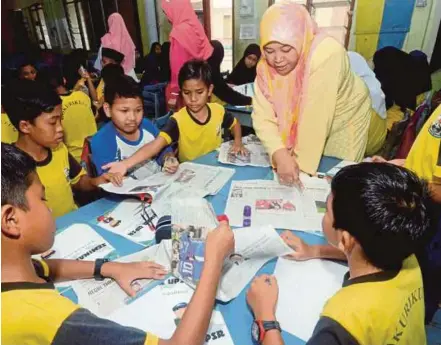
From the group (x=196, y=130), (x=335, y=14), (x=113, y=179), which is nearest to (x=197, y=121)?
(x=196, y=130)

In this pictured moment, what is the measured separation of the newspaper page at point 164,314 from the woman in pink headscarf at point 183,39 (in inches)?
85.0

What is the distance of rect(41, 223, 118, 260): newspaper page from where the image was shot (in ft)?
3.09

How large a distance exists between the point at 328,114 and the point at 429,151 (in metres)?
0.40

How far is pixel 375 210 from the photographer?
63cm

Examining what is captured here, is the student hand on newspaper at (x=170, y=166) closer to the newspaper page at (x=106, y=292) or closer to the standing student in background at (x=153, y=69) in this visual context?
the newspaper page at (x=106, y=292)

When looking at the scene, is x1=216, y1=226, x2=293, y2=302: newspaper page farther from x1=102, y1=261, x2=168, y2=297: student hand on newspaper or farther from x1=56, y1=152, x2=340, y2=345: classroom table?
x1=102, y1=261, x2=168, y2=297: student hand on newspaper

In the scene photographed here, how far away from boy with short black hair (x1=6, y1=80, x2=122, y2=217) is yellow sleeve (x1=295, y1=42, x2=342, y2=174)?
780 mm

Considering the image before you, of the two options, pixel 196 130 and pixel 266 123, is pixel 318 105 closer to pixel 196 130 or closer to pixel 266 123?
pixel 266 123

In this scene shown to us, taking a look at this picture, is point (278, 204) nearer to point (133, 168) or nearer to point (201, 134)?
point (133, 168)

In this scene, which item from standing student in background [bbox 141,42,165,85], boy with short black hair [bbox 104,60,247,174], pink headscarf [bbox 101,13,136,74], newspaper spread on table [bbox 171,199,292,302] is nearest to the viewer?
newspaper spread on table [bbox 171,199,292,302]

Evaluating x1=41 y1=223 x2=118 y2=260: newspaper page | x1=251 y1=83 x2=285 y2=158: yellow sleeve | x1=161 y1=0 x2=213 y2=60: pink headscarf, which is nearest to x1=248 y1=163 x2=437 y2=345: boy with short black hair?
x1=41 y1=223 x2=118 y2=260: newspaper page

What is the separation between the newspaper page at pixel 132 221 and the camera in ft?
3.36

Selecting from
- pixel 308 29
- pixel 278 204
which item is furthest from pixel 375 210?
pixel 308 29

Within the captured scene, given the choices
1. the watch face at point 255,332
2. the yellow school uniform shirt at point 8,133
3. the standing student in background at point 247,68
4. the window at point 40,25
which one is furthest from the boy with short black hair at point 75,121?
the window at point 40,25
